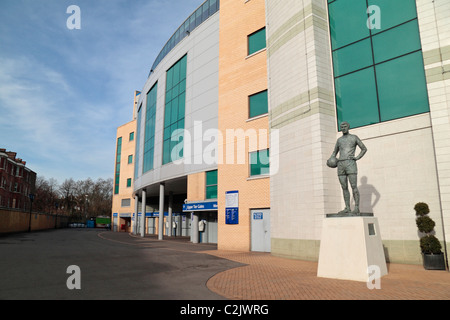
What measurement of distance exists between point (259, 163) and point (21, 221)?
123ft

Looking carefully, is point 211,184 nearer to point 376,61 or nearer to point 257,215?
point 257,215

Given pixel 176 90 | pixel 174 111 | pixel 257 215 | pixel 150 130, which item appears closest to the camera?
pixel 257 215

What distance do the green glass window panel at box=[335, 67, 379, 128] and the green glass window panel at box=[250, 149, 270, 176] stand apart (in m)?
4.87

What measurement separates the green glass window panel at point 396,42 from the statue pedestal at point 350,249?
760cm

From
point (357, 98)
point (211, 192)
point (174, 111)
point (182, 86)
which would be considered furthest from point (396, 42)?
point (174, 111)

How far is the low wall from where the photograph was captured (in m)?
34.6

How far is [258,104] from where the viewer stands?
18797 mm

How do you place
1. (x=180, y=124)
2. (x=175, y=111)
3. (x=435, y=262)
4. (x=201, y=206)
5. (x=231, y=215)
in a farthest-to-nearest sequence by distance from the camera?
(x=175, y=111), (x=180, y=124), (x=201, y=206), (x=231, y=215), (x=435, y=262)

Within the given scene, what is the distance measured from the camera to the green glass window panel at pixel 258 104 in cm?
1839

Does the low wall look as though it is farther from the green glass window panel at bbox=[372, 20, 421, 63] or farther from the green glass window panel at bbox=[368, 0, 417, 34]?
the green glass window panel at bbox=[368, 0, 417, 34]

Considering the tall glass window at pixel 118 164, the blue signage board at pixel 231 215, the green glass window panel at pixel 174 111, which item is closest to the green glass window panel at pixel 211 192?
the blue signage board at pixel 231 215

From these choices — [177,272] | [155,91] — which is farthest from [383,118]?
[155,91]

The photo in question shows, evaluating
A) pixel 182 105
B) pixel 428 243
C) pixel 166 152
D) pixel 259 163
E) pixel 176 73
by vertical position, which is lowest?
pixel 428 243
